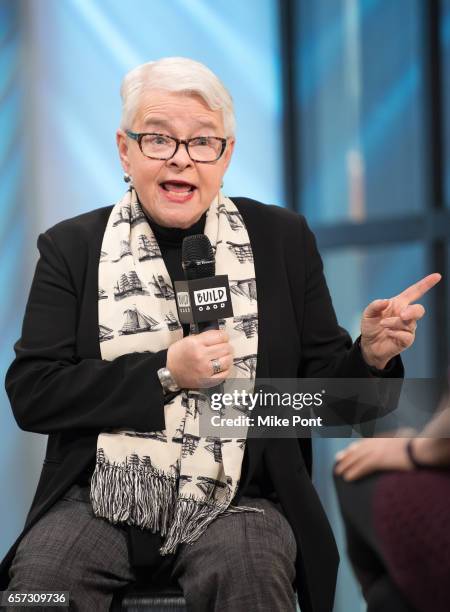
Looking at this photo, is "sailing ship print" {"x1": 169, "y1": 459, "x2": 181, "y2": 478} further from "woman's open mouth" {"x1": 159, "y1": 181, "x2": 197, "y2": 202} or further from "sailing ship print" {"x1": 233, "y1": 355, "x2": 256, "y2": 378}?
"woman's open mouth" {"x1": 159, "y1": 181, "x2": 197, "y2": 202}

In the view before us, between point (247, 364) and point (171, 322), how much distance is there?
0.20 metres

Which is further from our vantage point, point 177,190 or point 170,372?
point 177,190

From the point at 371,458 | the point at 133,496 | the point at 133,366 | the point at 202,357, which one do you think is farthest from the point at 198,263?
the point at 371,458

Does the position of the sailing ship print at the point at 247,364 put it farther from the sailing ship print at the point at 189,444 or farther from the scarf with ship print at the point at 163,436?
the sailing ship print at the point at 189,444

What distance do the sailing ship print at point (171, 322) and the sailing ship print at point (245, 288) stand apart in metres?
0.14

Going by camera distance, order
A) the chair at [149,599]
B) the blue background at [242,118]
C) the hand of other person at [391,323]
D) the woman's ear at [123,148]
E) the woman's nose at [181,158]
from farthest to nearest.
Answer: the blue background at [242,118] → the woman's ear at [123,148] → the woman's nose at [181,158] → the chair at [149,599] → the hand of other person at [391,323]

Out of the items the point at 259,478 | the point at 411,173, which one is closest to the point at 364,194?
the point at 411,173

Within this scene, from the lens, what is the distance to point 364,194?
175 inches

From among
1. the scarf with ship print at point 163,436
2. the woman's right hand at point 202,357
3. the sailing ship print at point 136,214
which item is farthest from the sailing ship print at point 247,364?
the sailing ship print at point 136,214

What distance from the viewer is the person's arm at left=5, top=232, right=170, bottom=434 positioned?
2010 millimetres

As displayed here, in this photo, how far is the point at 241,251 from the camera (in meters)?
2.24

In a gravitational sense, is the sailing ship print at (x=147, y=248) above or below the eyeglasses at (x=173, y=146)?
below

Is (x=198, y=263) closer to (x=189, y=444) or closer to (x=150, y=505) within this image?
(x=189, y=444)

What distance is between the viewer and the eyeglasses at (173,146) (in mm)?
2164
